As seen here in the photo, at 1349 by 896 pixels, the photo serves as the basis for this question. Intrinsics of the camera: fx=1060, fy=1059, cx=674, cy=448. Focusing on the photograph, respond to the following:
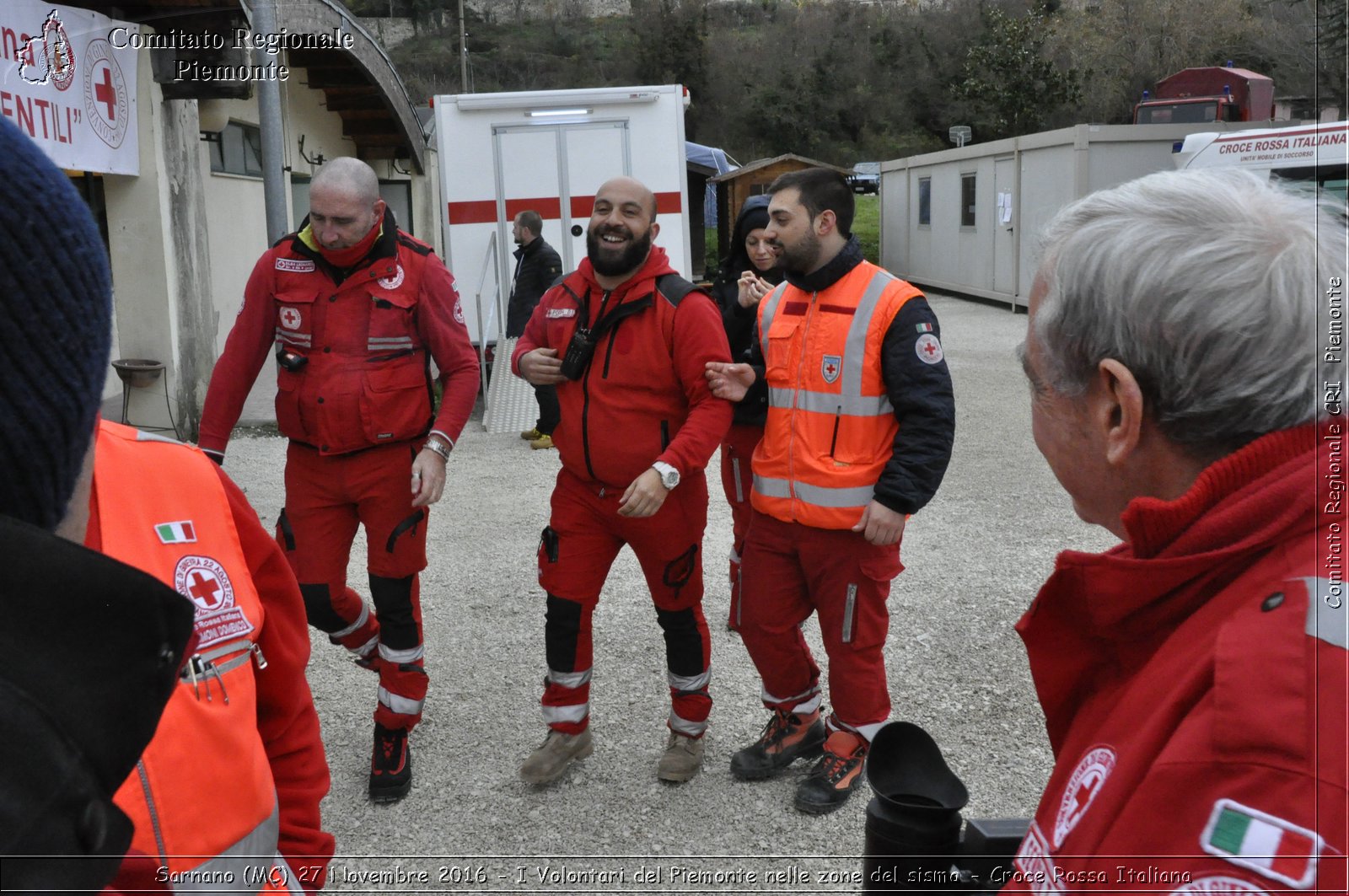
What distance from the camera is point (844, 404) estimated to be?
3490mm

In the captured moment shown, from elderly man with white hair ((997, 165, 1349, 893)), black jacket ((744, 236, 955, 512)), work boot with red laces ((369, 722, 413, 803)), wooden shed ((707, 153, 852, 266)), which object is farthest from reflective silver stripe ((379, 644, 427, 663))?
wooden shed ((707, 153, 852, 266))

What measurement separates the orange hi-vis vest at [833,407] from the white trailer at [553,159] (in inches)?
264

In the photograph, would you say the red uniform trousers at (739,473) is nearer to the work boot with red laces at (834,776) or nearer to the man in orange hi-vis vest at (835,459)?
the man in orange hi-vis vest at (835,459)

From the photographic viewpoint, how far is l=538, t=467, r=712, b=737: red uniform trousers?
→ 364 centimetres

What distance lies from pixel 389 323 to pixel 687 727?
1772 millimetres

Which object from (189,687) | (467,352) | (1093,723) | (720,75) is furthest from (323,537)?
(720,75)

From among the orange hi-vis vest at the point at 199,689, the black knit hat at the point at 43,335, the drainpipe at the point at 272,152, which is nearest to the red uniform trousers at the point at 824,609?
the orange hi-vis vest at the point at 199,689

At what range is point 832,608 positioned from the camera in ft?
11.6

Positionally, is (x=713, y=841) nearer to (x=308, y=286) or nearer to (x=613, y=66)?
(x=308, y=286)

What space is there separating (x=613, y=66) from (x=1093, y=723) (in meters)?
62.8

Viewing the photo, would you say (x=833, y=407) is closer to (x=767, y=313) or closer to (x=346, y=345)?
(x=767, y=313)

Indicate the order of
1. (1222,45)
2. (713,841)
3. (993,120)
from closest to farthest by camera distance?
(713,841)
(1222,45)
(993,120)

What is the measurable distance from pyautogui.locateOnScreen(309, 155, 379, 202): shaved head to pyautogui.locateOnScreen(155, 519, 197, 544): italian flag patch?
2.48 metres

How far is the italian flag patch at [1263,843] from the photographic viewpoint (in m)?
0.81
